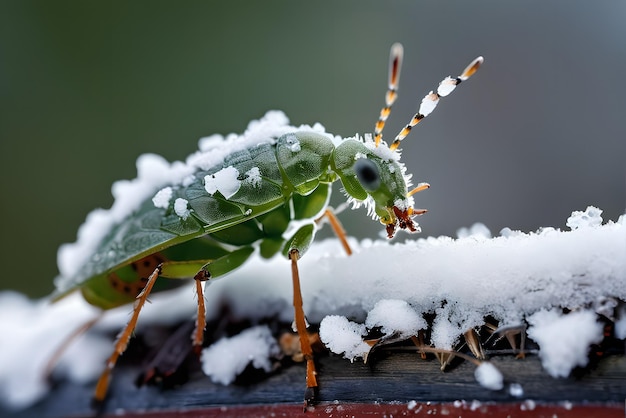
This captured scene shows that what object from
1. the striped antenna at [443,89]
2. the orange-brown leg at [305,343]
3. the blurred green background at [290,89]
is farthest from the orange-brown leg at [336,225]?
the blurred green background at [290,89]

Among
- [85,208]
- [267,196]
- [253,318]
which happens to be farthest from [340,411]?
[85,208]

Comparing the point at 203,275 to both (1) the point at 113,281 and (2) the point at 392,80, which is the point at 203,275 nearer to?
(1) the point at 113,281

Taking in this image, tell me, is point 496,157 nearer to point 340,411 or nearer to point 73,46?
point 340,411

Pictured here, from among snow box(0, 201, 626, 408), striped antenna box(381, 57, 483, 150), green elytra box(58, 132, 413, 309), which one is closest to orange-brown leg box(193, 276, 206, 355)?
snow box(0, 201, 626, 408)

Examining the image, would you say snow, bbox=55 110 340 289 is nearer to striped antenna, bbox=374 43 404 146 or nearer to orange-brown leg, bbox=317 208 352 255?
striped antenna, bbox=374 43 404 146

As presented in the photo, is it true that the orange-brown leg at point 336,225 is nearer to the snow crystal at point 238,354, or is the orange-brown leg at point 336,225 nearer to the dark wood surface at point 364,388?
the snow crystal at point 238,354

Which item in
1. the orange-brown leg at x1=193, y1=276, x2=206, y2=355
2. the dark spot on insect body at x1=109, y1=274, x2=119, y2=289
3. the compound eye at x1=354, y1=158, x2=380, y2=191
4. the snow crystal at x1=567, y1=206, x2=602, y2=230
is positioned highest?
the compound eye at x1=354, y1=158, x2=380, y2=191

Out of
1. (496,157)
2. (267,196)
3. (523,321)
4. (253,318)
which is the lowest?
(523,321)
